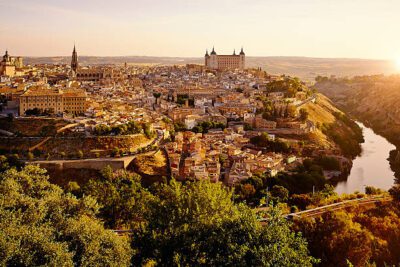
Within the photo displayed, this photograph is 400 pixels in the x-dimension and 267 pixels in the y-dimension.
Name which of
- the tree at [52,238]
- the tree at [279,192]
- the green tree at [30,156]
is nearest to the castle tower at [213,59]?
the green tree at [30,156]

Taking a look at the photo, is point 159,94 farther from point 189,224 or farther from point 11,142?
point 189,224

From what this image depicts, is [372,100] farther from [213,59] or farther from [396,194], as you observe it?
[396,194]

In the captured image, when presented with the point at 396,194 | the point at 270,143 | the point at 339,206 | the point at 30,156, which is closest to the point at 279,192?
the point at 339,206

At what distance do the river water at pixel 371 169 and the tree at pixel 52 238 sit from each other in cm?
1796

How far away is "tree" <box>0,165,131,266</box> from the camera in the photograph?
7.80m

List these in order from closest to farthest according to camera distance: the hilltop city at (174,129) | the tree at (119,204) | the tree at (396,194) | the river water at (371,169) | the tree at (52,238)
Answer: the tree at (52,238) → the tree at (119,204) → the tree at (396,194) → the hilltop city at (174,129) → the river water at (371,169)

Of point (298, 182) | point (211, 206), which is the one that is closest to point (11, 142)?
point (298, 182)

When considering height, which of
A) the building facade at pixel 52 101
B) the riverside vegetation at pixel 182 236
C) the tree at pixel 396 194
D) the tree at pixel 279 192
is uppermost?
the building facade at pixel 52 101

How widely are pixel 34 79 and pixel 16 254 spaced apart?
127ft

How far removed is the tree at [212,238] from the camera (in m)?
7.93

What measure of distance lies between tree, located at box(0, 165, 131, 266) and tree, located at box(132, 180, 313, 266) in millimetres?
762

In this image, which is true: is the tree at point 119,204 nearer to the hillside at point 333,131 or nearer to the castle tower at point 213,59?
the hillside at point 333,131

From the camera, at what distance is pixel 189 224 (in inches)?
Answer: 390

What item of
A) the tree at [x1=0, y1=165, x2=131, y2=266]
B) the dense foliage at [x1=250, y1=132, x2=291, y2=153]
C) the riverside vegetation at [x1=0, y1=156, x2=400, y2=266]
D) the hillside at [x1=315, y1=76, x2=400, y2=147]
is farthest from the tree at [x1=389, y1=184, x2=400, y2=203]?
the hillside at [x1=315, y1=76, x2=400, y2=147]
